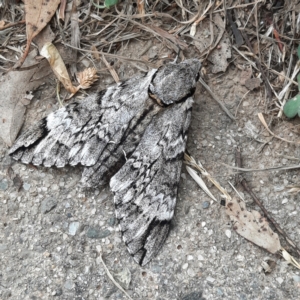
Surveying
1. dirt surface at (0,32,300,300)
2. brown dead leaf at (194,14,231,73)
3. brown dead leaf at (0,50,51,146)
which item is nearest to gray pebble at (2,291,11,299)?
dirt surface at (0,32,300,300)

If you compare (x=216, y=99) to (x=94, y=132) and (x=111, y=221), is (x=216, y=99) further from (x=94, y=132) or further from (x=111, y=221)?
(x=111, y=221)

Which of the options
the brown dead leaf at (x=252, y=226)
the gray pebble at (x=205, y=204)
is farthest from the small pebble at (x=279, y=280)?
the gray pebble at (x=205, y=204)

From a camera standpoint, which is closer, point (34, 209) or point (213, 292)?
point (213, 292)

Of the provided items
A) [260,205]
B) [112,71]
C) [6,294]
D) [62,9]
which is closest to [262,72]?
[260,205]

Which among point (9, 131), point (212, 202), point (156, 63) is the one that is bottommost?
point (212, 202)

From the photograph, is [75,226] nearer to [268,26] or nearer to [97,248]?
[97,248]

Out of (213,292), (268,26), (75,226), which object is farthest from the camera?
(268,26)

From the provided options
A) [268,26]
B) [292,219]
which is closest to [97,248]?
[292,219]

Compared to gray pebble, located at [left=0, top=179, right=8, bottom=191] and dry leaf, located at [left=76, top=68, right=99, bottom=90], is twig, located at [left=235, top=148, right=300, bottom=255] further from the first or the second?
gray pebble, located at [left=0, top=179, right=8, bottom=191]
